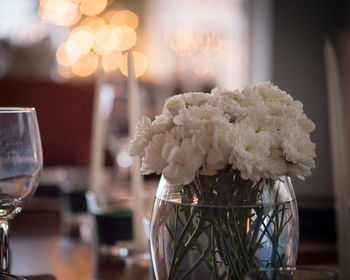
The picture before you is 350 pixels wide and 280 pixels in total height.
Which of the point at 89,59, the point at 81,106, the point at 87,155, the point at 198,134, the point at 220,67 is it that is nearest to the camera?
the point at 198,134

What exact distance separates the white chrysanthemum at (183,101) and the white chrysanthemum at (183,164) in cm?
5

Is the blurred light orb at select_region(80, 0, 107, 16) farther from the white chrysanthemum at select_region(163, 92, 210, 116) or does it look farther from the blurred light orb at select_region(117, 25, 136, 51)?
the white chrysanthemum at select_region(163, 92, 210, 116)

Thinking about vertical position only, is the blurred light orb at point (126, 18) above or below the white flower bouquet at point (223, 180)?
above

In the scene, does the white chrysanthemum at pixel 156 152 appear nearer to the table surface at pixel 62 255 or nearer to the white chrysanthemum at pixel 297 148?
the white chrysanthemum at pixel 297 148

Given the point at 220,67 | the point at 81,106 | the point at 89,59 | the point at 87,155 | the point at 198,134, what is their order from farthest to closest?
the point at 89,59, the point at 220,67, the point at 81,106, the point at 87,155, the point at 198,134

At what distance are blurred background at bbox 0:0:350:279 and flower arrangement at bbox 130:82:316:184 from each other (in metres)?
0.52

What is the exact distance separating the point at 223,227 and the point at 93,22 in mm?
4998

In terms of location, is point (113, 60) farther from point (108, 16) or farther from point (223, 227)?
point (223, 227)


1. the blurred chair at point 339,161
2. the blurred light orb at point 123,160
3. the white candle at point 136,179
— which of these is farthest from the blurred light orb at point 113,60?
the white candle at point 136,179

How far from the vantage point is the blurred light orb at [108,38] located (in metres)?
5.30

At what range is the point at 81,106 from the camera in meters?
2.91

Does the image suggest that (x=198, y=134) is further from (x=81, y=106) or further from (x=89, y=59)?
(x=89, y=59)

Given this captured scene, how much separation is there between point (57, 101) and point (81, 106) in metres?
A: 0.14

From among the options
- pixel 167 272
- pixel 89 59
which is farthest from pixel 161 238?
pixel 89 59
